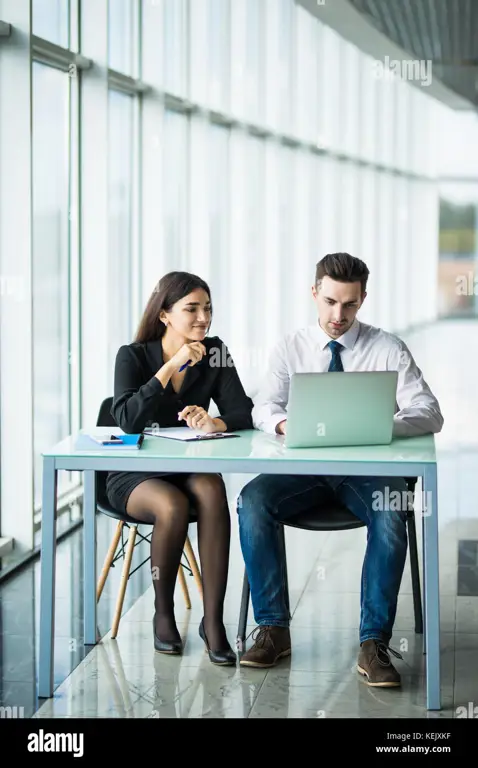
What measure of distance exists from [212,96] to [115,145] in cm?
185

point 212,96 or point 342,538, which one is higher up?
point 212,96

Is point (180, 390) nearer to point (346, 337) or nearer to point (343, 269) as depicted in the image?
point (346, 337)

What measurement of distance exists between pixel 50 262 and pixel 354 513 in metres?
2.64

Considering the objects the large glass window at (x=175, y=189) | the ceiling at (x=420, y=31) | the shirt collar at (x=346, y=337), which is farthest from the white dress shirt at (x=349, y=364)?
the ceiling at (x=420, y=31)

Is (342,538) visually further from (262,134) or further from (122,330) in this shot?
(262,134)

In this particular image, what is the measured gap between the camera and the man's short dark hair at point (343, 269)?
11.7 ft

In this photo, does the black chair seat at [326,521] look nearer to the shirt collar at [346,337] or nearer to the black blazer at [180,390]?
the black blazer at [180,390]

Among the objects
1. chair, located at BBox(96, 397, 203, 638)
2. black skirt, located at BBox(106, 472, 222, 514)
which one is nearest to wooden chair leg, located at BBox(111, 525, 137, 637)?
chair, located at BBox(96, 397, 203, 638)

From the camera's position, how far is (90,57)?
550 centimetres

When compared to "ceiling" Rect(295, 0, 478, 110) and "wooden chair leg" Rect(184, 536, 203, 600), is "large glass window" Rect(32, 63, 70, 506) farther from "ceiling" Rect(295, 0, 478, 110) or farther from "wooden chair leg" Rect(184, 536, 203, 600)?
"ceiling" Rect(295, 0, 478, 110)

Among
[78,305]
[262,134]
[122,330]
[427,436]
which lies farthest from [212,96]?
[427,436]

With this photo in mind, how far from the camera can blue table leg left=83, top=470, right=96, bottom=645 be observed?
11.7ft

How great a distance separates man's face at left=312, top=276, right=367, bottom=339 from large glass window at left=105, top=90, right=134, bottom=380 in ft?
8.50
